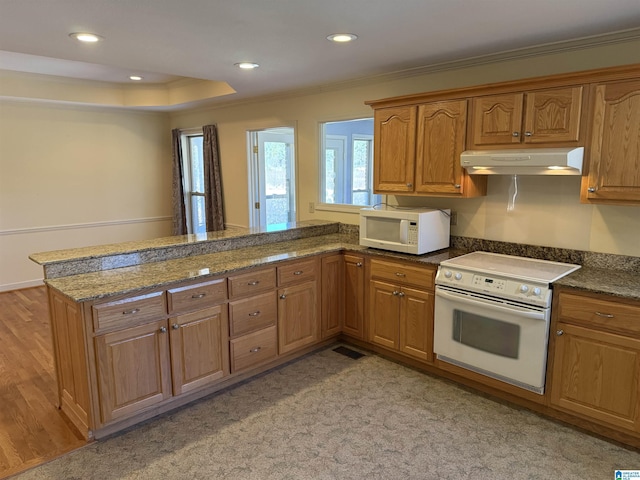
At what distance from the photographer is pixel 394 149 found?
11.8ft

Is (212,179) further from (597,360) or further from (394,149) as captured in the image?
(597,360)

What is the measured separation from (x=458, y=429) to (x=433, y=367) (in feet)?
2.30

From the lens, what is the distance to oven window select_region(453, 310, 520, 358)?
2.78m

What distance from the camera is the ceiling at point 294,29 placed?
2.25m

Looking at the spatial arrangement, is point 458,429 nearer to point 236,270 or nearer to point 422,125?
point 236,270

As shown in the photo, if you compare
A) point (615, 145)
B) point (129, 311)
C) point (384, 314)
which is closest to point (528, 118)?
point (615, 145)

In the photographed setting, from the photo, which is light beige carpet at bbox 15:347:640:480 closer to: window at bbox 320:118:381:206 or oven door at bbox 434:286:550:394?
oven door at bbox 434:286:550:394

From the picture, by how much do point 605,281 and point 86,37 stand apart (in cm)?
345

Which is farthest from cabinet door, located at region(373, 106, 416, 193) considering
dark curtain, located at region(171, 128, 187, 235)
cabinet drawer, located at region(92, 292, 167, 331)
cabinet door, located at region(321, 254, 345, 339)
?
dark curtain, located at region(171, 128, 187, 235)

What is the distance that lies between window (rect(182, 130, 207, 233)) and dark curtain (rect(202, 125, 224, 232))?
0.54 meters

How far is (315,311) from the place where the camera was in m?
3.67

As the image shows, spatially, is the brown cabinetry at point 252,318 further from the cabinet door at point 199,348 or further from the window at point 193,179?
the window at point 193,179

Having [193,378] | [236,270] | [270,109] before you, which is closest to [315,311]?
[236,270]

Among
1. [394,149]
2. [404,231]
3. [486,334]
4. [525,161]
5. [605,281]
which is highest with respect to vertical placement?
[394,149]
